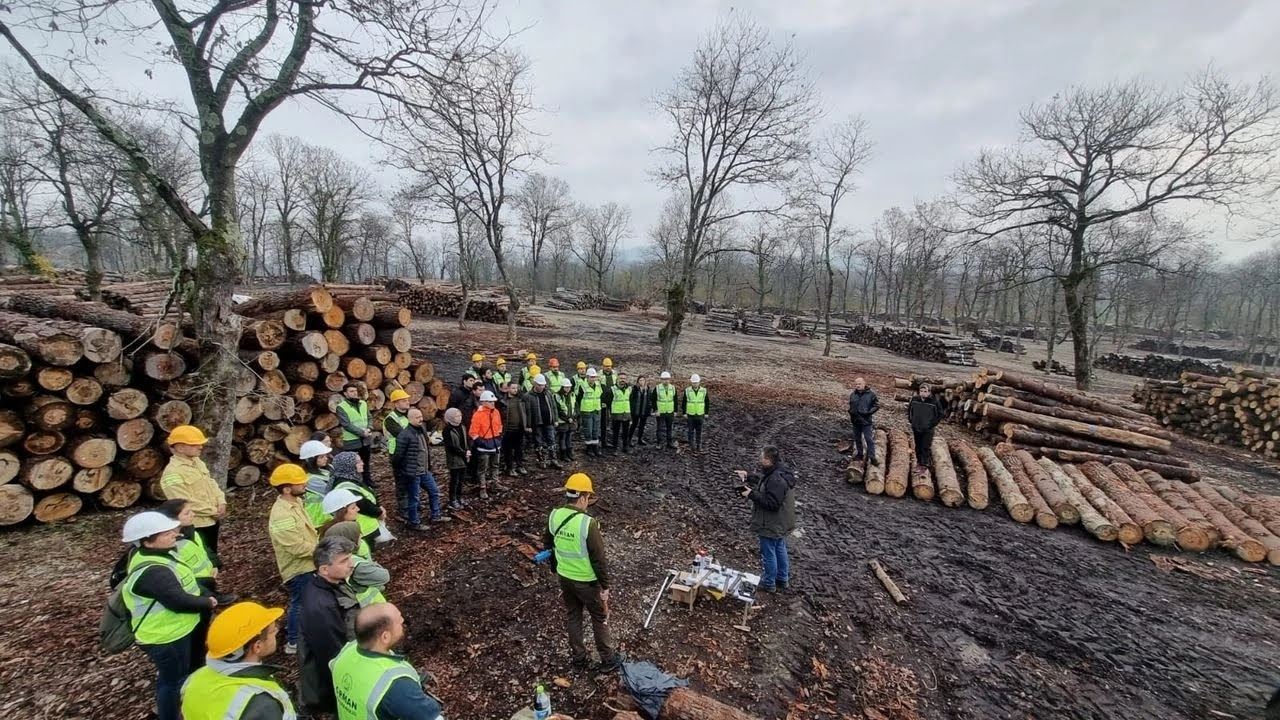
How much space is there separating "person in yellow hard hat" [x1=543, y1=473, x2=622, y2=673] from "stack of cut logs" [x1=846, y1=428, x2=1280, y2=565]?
6.90m

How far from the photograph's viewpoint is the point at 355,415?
24.2ft

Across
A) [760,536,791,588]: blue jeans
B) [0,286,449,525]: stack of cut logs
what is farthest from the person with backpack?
[760,536,791,588]: blue jeans

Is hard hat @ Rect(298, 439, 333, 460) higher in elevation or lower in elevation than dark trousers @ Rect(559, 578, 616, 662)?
higher

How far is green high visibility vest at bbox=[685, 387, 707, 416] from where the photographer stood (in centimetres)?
1133

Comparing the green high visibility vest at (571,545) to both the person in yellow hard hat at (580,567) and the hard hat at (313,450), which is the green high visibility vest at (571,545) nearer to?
the person in yellow hard hat at (580,567)

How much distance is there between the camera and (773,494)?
6.00m

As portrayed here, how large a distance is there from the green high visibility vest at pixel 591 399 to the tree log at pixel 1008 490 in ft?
26.0

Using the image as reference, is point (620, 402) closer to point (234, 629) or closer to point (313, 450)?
point (313, 450)

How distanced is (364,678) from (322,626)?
98 cm

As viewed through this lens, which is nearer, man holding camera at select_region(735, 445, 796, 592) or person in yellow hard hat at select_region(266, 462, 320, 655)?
person in yellow hard hat at select_region(266, 462, 320, 655)

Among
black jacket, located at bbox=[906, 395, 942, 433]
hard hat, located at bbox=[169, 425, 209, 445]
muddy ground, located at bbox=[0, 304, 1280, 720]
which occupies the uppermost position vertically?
hard hat, located at bbox=[169, 425, 209, 445]

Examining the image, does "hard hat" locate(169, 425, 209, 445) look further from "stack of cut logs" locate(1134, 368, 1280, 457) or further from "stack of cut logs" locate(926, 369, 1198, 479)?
"stack of cut logs" locate(1134, 368, 1280, 457)

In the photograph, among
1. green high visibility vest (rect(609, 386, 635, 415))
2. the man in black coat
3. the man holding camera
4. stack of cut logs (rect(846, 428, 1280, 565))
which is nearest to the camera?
the man in black coat

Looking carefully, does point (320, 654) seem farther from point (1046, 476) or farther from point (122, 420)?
point (1046, 476)
